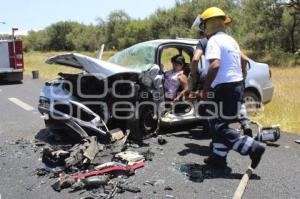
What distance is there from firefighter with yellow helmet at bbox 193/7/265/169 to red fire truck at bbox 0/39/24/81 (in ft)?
47.4

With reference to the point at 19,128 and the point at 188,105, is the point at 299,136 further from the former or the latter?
the point at 19,128

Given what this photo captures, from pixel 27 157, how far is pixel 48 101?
1.01 m

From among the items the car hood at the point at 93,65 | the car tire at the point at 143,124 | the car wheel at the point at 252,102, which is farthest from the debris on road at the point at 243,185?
the car wheel at the point at 252,102

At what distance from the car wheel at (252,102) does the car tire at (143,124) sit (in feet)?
8.16

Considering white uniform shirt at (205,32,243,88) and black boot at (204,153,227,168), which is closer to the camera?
white uniform shirt at (205,32,243,88)

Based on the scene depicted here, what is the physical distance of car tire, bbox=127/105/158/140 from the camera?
7.06 metres

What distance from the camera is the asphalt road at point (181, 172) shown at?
4895 mm

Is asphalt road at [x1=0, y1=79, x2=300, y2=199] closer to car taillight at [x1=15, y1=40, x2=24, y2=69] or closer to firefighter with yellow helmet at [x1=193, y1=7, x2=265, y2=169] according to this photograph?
firefighter with yellow helmet at [x1=193, y1=7, x2=265, y2=169]

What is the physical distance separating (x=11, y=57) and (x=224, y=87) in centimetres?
1483

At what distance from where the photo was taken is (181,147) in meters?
6.90

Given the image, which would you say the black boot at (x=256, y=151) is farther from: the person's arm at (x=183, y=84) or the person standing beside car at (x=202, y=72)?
the person's arm at (x=183, y=84)

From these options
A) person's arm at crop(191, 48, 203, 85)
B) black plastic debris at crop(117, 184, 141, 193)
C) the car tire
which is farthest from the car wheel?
black plastic debris at crop(117, 184, 141, 193)

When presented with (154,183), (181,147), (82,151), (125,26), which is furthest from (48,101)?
(125,26)

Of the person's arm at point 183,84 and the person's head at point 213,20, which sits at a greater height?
the person's head at point 213,20
